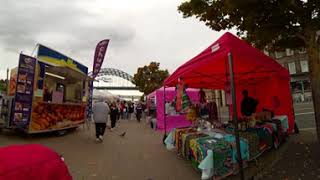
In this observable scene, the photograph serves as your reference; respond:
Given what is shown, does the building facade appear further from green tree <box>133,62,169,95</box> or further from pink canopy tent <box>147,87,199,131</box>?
pink canopy tent <box>147,87,199,131</box>

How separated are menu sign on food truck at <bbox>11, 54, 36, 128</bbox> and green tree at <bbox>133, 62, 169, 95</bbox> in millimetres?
29380

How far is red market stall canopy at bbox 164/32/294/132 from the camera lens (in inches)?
173

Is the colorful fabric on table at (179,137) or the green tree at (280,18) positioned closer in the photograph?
the green tree at (280,18)

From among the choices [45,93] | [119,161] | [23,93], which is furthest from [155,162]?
[45,93]

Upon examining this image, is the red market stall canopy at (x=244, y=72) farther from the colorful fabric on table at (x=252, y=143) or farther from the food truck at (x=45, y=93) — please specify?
the food truck at (x=45, y=93)

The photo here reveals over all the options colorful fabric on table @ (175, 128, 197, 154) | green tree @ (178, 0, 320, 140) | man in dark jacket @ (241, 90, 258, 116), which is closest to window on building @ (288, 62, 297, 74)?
man in dark jacket @ (241, 90, 258, 116)

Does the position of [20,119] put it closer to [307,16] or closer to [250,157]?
[250,157]

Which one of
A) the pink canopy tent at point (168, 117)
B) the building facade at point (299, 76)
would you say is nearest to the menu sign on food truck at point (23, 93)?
the pink canopy tent at point (168, 117)

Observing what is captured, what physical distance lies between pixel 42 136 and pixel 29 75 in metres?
2.62

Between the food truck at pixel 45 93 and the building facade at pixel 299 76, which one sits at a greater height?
the building facade at pixel 299 76

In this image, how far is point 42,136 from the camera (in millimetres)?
9625

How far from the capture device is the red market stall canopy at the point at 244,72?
441cm

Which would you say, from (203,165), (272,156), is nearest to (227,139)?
(203,165)

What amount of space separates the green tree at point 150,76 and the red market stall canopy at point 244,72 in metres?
27.8
